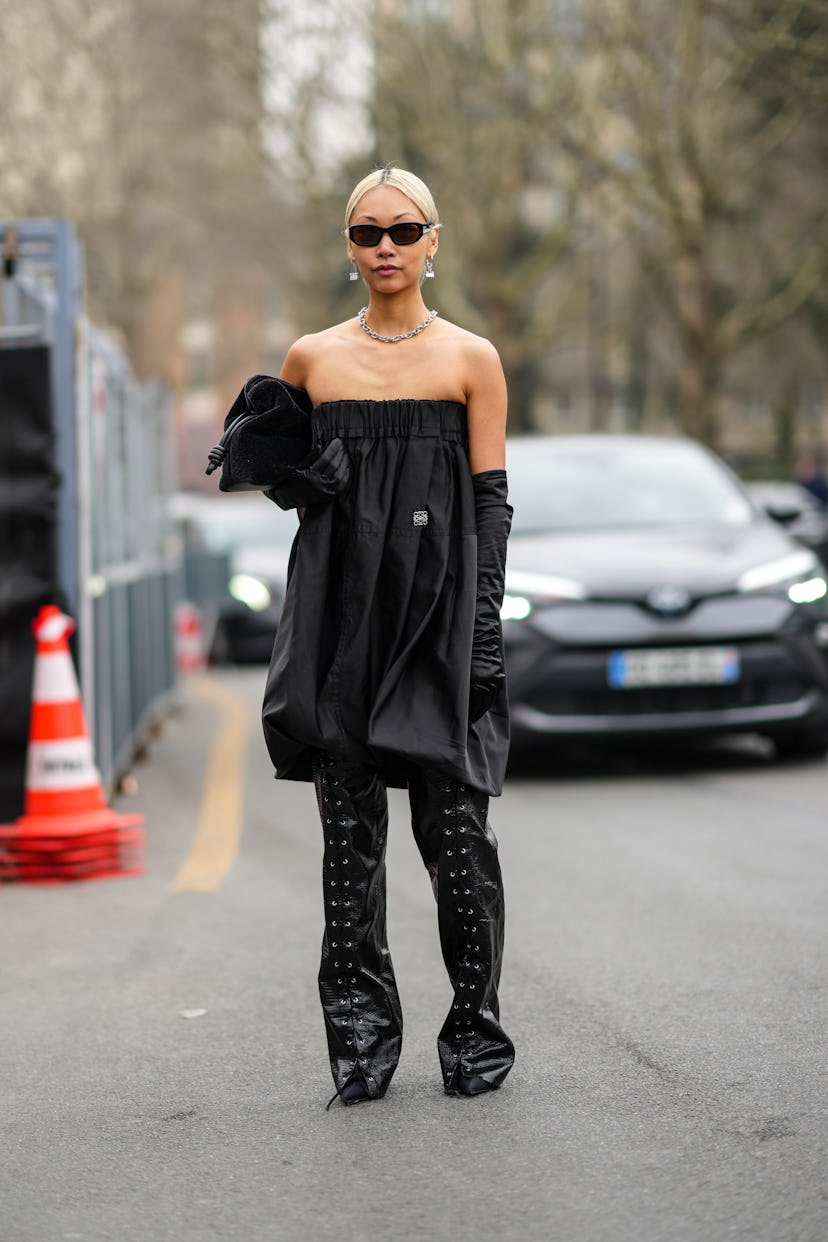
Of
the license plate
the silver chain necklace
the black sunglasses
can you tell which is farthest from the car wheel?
the black sunglasses

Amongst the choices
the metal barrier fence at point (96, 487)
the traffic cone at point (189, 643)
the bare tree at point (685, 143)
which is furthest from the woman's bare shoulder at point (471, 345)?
the bare tree at point (685, 143)

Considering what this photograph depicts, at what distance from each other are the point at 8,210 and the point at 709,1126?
28364mm

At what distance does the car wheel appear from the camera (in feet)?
32.4

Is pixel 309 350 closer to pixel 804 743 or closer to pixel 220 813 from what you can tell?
pixel 220 813

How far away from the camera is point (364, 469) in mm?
4324

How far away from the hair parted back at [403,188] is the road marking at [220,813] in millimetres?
3261

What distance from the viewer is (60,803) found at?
753 centimetres

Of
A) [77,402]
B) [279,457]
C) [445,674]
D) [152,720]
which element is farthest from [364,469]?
[152,720]

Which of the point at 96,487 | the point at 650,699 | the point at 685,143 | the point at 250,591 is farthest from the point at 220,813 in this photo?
the point at 685,143

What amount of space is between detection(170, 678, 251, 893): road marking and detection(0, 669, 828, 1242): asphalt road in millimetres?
33

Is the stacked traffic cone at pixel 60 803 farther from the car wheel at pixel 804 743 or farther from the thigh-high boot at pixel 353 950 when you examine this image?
the car wheel at pixel 804 743

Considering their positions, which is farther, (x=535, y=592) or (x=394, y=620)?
(x=535, y=592)

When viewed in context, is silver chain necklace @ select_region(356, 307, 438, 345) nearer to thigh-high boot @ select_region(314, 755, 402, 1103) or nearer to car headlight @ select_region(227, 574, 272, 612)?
thigh-high boot @ select_region(314, 755, 402, 1103)

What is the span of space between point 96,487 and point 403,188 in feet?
16.6
